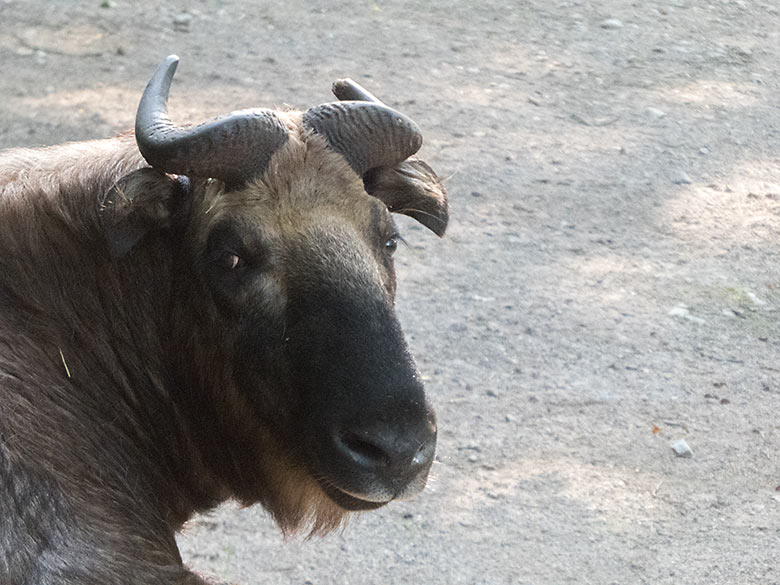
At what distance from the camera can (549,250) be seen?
673 cm

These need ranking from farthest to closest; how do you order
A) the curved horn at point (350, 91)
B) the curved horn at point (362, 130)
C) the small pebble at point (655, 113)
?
1. the small pebble at point (655, 113)
2. the curved horn at point (350, 91)
3. the curved horn at point (362, 130)

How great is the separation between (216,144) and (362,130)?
52 centimetres

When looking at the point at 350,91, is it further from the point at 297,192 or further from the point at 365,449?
the point at 365,449

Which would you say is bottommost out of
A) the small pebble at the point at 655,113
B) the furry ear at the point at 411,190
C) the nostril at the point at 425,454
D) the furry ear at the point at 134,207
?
the small pebble at the point at 655,113

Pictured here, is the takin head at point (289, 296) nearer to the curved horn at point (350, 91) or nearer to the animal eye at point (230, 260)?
the animal eye at point (230, 260)

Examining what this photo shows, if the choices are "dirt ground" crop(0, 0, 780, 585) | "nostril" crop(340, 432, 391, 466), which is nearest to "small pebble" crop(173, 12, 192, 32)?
"dirt ground" crop(0, 0, 780, 585)

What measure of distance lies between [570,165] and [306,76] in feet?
7.03

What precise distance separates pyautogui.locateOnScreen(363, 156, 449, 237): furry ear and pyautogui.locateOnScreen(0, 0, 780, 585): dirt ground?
4.53ft

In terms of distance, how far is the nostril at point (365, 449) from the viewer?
3.27 m

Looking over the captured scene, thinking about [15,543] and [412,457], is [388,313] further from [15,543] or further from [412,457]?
[15,543]

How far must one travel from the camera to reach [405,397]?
3.28m

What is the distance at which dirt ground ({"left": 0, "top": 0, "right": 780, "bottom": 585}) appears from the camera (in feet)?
15.5

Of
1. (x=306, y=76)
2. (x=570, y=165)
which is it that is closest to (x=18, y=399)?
(x=570, y=165)

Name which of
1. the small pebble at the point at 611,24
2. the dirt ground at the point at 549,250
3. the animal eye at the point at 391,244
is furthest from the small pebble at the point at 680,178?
the animal eye at the point at 391,244
